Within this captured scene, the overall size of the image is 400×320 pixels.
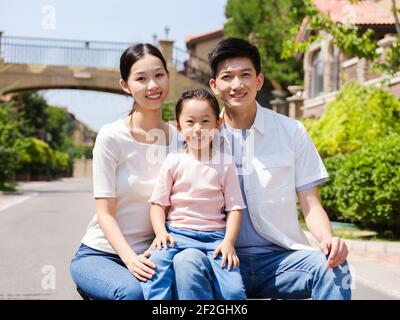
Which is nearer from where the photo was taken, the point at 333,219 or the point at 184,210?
the point at 184,210

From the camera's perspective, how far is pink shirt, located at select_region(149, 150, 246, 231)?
249 centimetres

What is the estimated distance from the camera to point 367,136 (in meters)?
12.7

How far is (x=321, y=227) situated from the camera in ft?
8.64

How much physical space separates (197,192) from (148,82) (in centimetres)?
55

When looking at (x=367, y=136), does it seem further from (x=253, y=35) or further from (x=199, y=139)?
(x=253, y=35)

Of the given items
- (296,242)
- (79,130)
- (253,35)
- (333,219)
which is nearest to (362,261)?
(333,219)

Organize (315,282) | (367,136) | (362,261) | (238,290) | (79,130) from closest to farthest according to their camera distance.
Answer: (238,290)
(315,282)
(362,261)
(367,136)
(79,130)

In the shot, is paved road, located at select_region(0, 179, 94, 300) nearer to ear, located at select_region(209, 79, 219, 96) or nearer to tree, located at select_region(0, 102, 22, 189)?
ear, located at select_region(209, 79, 219, 96)

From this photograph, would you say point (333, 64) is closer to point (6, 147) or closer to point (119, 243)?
point (6, 147)

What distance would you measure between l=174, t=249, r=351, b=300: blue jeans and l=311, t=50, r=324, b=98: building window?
22.6m

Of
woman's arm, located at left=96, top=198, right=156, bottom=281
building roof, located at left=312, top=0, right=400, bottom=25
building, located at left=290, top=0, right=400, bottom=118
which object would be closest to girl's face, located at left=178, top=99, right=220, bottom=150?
woman's arm, located at left=96, top=198, right=156, bottom=281

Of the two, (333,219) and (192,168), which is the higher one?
(192,168)

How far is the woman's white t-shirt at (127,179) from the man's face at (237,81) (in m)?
0.33

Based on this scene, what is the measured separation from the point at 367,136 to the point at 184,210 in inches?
423
